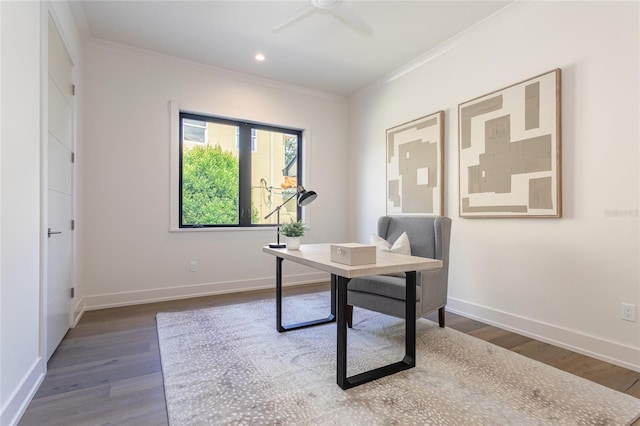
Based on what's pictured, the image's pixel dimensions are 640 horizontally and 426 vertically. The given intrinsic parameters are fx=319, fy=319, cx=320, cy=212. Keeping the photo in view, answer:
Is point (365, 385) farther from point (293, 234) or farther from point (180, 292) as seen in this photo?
point (180, 292)

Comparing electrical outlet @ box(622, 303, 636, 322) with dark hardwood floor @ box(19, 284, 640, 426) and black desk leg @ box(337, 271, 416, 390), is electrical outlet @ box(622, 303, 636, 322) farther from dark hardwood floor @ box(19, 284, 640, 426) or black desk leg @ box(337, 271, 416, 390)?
black desk leg @ box(337, 271, 416, 390)

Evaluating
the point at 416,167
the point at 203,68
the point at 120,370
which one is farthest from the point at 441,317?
the point at 203,68

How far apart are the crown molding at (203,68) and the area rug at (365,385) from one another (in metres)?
2.90

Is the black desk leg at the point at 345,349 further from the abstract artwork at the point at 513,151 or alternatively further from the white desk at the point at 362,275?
the abstract artwork at the point at 513,151

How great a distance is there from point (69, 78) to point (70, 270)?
5.36 feet

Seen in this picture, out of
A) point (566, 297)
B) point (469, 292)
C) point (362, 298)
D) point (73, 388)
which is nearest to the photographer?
point (73, 388)

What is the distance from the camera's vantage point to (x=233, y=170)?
412cm

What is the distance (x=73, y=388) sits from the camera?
179 cm

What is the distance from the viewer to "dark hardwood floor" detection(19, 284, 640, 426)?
156 cm

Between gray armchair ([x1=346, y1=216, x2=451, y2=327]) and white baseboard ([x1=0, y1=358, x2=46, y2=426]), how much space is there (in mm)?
2026

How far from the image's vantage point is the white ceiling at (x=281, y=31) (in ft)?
8.93

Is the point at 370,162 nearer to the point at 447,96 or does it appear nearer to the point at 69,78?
the point at 447,96

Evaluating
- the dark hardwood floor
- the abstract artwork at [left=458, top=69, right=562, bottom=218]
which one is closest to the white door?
the dark hardwood floor

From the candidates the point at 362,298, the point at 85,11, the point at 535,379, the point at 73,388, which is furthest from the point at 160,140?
the point at 535,379
